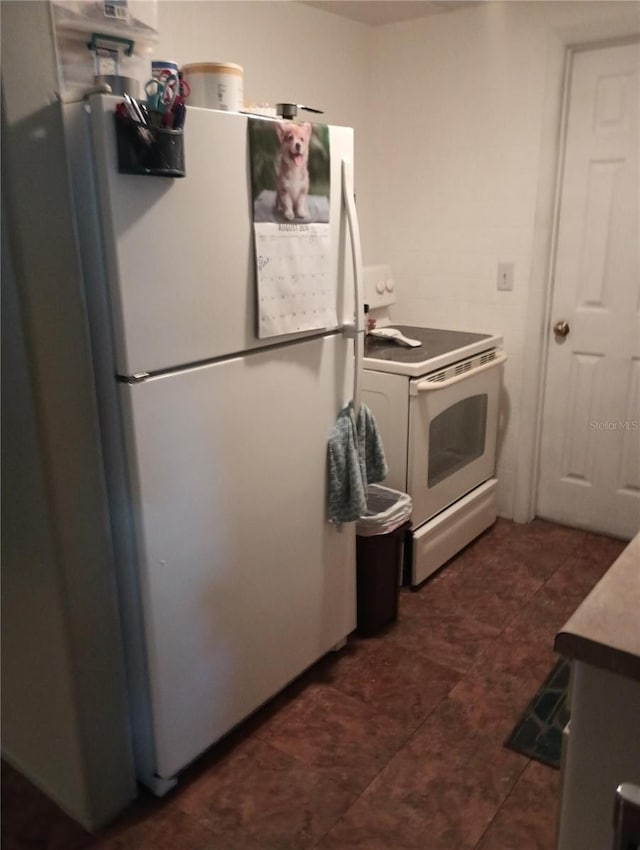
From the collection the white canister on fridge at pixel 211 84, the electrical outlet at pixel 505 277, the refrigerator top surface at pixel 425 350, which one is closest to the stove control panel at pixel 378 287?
the refrigerator top surface at pixel 425 350

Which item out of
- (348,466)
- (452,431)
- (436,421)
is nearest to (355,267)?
(348,466)

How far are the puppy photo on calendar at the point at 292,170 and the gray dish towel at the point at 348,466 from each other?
0.59 metres

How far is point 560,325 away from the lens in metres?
2.98

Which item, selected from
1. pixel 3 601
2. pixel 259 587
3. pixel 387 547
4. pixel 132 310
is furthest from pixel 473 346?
pixel 3 601

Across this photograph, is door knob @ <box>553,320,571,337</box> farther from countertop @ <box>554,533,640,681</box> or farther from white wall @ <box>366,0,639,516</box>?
countertop @ <box>554,533,640,681</box>

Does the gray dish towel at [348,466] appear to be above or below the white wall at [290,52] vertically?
below

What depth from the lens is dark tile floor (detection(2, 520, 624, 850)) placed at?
5.35ft

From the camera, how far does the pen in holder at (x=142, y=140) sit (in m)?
1.29

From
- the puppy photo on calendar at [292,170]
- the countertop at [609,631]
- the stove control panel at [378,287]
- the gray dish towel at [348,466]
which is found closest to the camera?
the countertop at [609,631]

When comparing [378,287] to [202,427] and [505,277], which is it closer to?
[505,277]

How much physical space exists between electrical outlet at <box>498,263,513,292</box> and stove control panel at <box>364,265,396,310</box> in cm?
51

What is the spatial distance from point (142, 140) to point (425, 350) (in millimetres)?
1598

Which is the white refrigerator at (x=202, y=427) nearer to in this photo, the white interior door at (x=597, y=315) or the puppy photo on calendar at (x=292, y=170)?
the puppy photo on calendar at (x=292, y=170)

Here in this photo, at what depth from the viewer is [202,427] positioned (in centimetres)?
158
